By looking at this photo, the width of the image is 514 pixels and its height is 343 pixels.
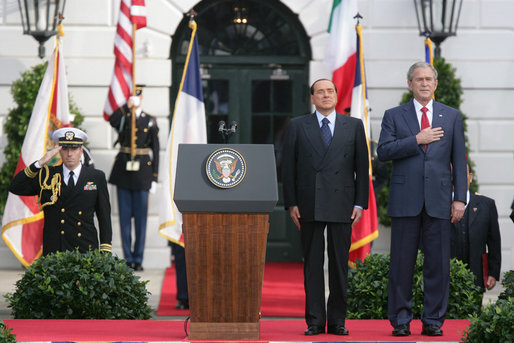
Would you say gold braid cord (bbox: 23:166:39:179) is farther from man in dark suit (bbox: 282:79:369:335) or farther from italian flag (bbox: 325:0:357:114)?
italian flag (bbox: 325:0:357:114)

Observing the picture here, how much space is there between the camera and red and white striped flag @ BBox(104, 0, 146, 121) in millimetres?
11203

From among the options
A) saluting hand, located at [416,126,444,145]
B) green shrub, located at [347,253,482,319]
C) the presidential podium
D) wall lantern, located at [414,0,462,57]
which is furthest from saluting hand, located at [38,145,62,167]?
wall lantern, located at [414,0,462,57]

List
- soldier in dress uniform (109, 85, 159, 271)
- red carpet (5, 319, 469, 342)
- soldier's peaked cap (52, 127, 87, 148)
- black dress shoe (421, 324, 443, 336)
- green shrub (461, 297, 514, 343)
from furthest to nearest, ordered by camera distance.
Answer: soldier in dress uniform (109, 85, 159, 271), soldier's peaked cap (52, 127, 87, 148), black dress shoe (421, 324, 443, 336), red carpet (5, 319, 469, 342), green shrub (461, 297, 514, 343)

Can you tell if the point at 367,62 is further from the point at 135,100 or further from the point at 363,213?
the point at 363,213

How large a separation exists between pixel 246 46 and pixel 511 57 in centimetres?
350

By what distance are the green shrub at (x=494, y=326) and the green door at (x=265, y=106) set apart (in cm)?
724

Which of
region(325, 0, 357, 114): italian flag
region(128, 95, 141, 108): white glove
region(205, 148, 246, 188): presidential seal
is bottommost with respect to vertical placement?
region(205, 148, 246, 188): presidential seal

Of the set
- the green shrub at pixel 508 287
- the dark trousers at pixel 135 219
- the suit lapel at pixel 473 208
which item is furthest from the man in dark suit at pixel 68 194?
the dark trousers at pixel 135 219

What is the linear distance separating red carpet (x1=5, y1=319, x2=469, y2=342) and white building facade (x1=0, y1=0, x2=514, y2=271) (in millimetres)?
5533

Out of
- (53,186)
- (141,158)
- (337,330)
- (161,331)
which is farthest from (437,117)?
(141,158)

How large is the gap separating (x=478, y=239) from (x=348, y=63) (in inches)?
134

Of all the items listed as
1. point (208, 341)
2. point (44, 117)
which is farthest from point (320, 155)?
point (44, 117)

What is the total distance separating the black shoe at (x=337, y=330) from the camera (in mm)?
6227

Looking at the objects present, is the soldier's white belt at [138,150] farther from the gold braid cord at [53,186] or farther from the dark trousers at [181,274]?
the gold braid cord at [53,186]
